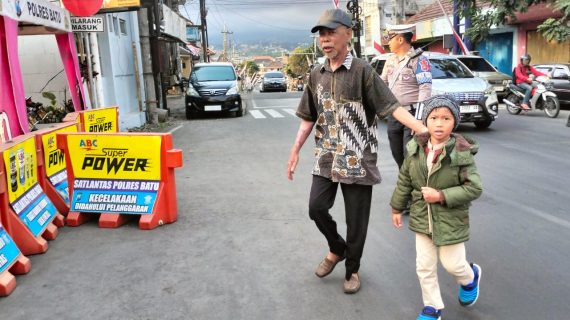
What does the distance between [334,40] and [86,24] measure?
794 cm

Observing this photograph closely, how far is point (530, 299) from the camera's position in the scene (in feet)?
11.5

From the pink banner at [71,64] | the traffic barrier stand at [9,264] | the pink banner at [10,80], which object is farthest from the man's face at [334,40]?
the pink banner at [71,64]

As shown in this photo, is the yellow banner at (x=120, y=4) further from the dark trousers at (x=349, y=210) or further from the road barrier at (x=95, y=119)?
the dark trousers at (x=349, y=210)

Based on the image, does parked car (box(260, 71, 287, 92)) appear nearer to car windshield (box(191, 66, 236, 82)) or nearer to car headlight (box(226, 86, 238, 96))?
car windshield (box(191, 66, 236, 82))

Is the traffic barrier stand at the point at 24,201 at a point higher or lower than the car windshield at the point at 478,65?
lower

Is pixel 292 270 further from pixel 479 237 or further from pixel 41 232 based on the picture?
pixel 41 232

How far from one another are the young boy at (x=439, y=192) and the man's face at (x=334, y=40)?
0.72 metres

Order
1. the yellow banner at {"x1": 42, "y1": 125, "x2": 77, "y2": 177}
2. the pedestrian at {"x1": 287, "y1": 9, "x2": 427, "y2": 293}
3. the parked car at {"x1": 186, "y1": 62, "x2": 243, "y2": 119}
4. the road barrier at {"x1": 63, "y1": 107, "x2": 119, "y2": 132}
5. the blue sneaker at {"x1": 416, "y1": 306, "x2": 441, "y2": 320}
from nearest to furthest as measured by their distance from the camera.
A: the blue sneaker at {"x1": 416, "y1": 306, "x2": 441, "y2": 320}
the pedestrian at {"x1": 287, "y1": 9, "x2": 427, "y2": 293}
the yellow banner at {"x1": 42, "y1": 125, "x2": 77, "y2": 177}
the road barrier at {"x1": 63, "y1": 107, "x2": 119, "y2": 132}
the parked car at {"x1": 186, "y1": 62, "x2": 243, "y2": 119}

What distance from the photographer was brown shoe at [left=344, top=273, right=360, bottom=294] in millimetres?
3688

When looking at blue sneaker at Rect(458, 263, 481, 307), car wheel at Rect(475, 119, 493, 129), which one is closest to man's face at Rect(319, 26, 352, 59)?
blue sneaker at Rect(458, 263, 481, 307)

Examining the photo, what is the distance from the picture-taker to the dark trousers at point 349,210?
3596mm

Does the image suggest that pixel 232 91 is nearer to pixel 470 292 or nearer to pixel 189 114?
pixel 189 114

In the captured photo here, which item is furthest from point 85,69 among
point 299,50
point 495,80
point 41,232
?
point 299,50

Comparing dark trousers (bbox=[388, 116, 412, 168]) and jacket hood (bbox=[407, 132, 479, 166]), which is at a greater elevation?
jacket hood (bbox=[407, 132, 479, 166])
